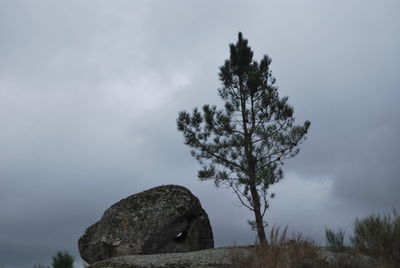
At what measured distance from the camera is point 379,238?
1091 cm

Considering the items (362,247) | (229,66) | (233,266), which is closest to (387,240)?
(362,247)

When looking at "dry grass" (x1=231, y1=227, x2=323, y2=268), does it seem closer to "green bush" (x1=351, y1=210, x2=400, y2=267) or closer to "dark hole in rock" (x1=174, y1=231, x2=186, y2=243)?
"green bush" (x1=351, y1=210, x2=400, y2=267)

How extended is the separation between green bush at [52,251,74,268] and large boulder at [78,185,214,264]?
1272 mm

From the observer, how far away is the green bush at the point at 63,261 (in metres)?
17.2

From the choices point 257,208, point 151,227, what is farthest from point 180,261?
point 257,208

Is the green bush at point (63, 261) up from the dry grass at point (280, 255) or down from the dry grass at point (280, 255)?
up

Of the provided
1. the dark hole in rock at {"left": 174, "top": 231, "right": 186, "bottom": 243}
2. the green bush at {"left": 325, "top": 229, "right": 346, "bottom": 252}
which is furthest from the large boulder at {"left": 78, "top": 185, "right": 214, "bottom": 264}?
the green bush at {"left": 325, "top": 229, "right": 346, "bottom": 252}

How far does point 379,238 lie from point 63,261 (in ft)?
35.9

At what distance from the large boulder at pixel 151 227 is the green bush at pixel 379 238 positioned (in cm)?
749

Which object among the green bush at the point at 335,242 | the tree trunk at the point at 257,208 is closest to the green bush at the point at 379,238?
the green bush at the point at 335,242

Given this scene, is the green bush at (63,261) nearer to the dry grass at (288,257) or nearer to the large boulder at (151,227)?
A: the large boulder at (151,227)

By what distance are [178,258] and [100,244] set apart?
23.5 feet

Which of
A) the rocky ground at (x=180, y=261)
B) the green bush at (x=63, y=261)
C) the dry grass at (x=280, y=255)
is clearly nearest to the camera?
the dry grass at (x=280, y=255)

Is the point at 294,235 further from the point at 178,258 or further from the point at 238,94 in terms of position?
the point at 238,94
